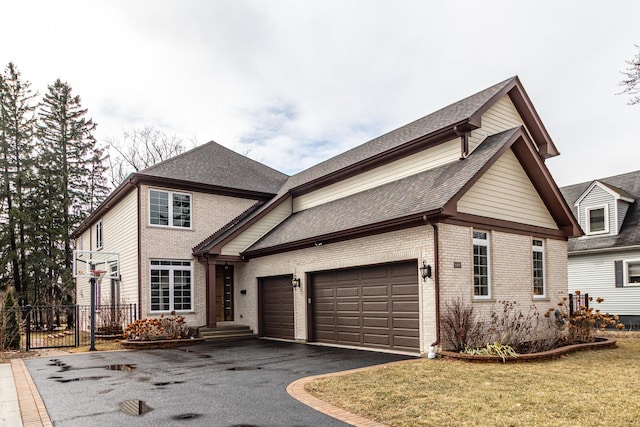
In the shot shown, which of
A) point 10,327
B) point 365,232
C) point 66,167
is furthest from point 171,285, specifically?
point 66,167

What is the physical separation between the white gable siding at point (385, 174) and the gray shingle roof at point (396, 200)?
0.26m

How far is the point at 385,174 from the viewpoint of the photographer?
15.9 metres

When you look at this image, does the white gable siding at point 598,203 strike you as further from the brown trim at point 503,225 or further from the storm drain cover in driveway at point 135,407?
the storm drain cover in driveway at point 135,407

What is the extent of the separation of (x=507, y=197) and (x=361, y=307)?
512 cm

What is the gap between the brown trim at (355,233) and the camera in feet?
37.7

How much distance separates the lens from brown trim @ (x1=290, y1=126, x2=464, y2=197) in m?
13.6

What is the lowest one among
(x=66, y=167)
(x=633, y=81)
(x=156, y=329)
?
(x=156, y=329)

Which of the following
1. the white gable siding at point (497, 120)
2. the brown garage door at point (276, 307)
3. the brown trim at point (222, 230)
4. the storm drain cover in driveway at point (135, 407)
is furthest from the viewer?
the brown trim at point (222, 230)

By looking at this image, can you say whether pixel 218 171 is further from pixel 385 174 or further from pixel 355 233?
pixel 355 233

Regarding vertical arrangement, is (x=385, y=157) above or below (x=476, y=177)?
above

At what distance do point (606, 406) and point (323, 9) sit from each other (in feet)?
34.1

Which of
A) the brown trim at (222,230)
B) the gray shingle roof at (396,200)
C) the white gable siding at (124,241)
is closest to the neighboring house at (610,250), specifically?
the gray shingle roof at (396,200)

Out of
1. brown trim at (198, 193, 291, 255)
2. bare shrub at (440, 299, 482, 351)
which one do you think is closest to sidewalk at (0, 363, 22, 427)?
brown trim at (198, 193, 291, 255)

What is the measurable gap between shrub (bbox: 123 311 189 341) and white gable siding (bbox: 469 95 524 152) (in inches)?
429
